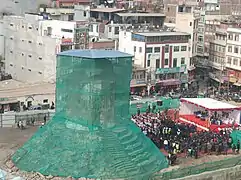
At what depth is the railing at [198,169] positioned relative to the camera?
795 inches

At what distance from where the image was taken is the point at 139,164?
20234 mm

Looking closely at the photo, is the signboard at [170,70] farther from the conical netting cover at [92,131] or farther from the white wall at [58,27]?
the conical netting cover at [92,131]

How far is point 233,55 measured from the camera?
1692 inches

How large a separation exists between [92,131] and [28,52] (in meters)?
21.2

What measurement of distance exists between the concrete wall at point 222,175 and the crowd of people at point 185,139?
1.07 meters

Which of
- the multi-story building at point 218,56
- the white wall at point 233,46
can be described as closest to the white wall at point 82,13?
the multi-story building at point 218,56

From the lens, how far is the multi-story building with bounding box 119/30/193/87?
38.9m

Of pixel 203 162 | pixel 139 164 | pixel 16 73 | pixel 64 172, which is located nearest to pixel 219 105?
pixel 203 162

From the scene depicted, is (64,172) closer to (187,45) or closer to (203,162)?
(203,162)

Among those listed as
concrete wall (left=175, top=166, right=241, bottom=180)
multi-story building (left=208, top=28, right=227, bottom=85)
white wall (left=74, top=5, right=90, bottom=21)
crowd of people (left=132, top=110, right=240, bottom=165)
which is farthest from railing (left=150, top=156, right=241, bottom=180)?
white wall (left=74, top=5, right=90, bottom=21)

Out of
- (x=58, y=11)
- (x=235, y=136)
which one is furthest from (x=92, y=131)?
(x=58, y=11)

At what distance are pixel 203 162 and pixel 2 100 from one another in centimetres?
1347

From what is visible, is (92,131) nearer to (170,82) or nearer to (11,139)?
(11,139)

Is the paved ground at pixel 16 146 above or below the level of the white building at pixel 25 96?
below
